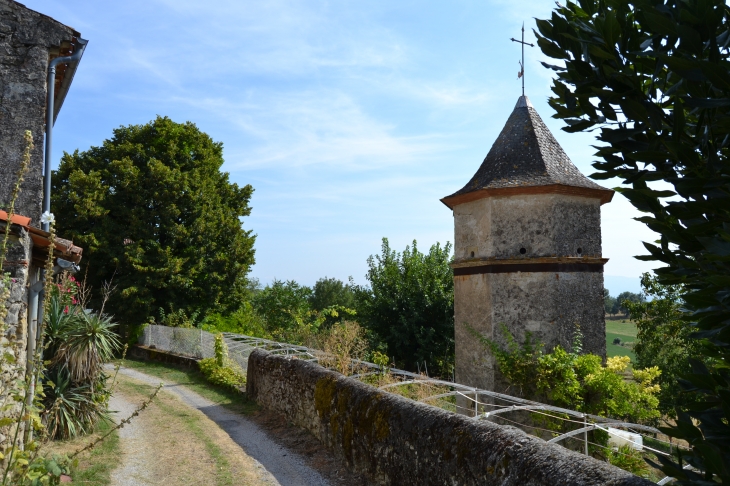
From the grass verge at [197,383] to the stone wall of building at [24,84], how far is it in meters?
6.50

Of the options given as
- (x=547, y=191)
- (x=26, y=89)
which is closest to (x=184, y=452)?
(x=26, y=89)

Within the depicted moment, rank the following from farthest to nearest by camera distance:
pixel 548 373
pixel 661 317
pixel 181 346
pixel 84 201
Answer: pixel 84 201 → pixel 181 346 → pixel 661 317 → pixel 548 373

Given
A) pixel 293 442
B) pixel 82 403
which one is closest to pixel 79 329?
pixel 82 403

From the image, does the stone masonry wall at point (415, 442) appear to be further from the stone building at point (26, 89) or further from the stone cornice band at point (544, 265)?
the stone building at point (26, 89)

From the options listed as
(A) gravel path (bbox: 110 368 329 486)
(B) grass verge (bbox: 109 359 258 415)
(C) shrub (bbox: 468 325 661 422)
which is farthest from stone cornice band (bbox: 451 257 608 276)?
(B) grass verge (bbox: 109 359 258 415)

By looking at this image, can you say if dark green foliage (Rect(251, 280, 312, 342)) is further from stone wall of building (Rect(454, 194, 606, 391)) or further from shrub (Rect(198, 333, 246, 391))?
stone wall of building (Rect(454, 194, 606, 391))

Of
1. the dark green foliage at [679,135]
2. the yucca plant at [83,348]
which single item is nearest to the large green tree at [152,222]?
the yucca plant at [83,348]

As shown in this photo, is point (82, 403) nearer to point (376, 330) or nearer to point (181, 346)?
point (181, 346)

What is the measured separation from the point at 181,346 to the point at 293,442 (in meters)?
12.3

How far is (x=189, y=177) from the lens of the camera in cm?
2438

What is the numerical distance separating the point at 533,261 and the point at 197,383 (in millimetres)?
10025

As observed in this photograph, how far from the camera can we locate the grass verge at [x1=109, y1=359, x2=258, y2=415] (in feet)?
44.4

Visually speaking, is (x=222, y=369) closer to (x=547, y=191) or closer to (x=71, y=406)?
(x=71, y=406)

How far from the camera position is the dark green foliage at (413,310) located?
22562 mm
